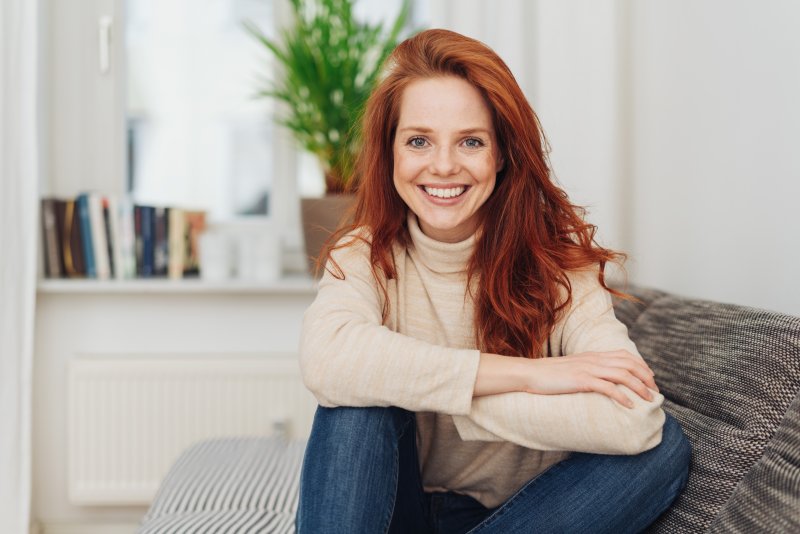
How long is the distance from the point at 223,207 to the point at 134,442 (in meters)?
0.77

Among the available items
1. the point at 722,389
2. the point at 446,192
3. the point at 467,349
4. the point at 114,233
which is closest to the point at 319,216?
the point at 114,233

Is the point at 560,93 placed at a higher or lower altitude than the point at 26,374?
higher

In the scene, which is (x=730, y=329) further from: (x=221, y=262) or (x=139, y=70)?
(x=139, y=70)

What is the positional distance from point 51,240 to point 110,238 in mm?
156

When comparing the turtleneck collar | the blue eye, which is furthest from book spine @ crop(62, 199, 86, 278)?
the blue eye

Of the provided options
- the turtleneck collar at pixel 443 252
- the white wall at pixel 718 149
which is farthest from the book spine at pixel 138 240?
the white wall at pixel 718 149

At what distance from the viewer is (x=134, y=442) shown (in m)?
2.41

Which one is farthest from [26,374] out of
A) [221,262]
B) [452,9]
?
[452,9]

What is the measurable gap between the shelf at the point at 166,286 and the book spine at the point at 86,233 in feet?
0.15

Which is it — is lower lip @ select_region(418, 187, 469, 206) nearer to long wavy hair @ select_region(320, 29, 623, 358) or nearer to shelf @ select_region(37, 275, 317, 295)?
long wavy hair @ select_region(320, 29, 623, 358)

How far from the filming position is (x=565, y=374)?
1203 millimetres

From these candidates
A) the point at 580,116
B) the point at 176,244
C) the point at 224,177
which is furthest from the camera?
the point at 224,177

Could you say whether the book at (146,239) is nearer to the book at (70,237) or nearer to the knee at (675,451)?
the book at (70,237)

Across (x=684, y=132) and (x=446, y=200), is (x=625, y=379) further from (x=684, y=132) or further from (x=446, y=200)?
(x=684, y=132)
